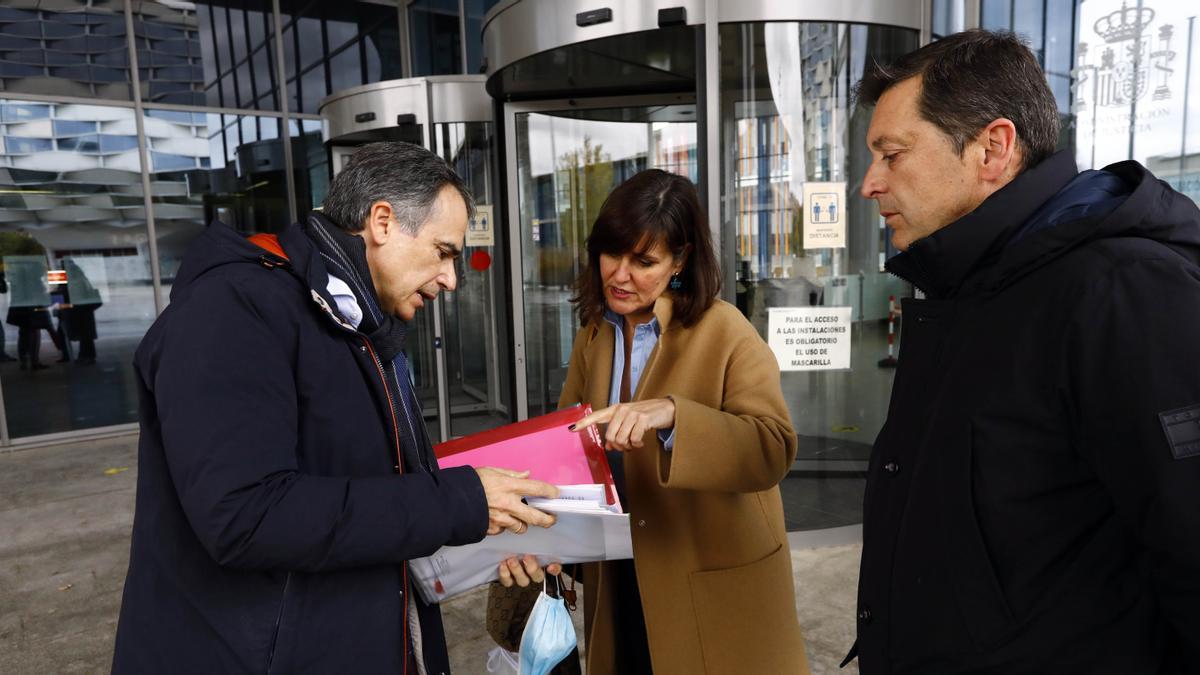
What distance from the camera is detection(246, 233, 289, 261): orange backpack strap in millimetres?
1225

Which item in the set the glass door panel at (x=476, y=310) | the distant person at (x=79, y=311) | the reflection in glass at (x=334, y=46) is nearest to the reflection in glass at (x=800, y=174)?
the glass door panel at (x=476, y=310)

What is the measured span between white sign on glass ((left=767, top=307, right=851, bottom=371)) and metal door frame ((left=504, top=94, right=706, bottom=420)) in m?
1.54

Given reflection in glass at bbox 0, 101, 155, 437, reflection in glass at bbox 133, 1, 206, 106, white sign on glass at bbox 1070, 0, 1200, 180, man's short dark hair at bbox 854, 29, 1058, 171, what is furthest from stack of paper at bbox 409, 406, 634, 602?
reflection in glass at bbox 133, 1, 206, 106

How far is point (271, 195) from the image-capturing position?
8266mm

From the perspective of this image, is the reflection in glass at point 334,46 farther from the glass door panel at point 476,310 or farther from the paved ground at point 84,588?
the paved ground at point 84,588

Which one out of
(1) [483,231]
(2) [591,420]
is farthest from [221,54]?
(2) [591,420]

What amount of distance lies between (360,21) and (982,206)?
915 centimetres

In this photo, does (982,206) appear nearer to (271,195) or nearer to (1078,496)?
(1078,496)

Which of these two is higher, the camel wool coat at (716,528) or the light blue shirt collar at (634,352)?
the light blue shirt collar at (634,352)

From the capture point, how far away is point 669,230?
72.1 inches

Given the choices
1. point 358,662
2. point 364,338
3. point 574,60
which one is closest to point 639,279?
point 364,338

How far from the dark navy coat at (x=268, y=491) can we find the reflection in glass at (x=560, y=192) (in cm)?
346

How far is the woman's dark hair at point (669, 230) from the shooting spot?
5.98 ft

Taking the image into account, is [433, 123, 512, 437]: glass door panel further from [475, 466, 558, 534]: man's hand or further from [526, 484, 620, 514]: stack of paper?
[475, 466, 558, 534]: man's hand
